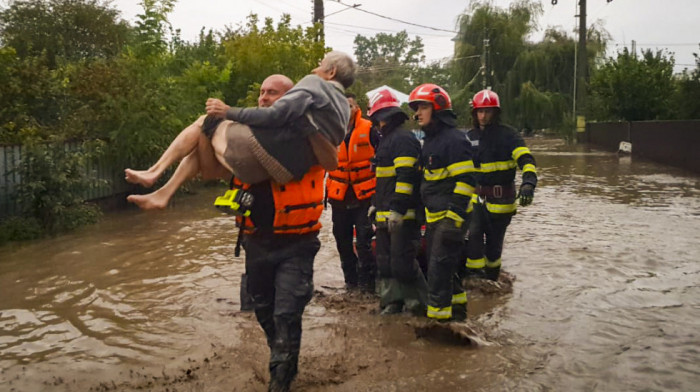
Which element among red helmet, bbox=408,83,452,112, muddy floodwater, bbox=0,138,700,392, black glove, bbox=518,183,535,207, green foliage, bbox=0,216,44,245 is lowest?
muddy floodwater, bbox=0,138,700,392

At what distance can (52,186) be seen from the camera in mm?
10688

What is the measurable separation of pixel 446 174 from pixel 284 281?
2036mm

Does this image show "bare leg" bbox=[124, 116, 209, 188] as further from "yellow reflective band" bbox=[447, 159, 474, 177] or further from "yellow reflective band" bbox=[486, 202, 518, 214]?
"yellow reflective band" bbox=[486, 202, 518, 214]

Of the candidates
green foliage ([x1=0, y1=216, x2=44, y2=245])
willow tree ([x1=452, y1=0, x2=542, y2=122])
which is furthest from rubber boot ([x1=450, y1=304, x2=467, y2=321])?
willow tree ([x1=452, y1=0, x2=542, y2=122])

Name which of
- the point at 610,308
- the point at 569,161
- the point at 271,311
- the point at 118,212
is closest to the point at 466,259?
the point at 610,308

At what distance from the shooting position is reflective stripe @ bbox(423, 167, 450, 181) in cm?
574

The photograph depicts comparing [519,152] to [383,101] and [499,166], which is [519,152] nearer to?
[499,166]

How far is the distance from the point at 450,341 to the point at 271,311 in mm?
1597

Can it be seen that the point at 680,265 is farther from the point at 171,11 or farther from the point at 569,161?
the point at 569,161

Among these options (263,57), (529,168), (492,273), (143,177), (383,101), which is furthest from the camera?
(263,57)

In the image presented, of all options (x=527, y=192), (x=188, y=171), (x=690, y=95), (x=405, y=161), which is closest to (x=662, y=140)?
(x=690, y=95)

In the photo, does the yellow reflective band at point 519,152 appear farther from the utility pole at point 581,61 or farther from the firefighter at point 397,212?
the utility pole at point 581,61

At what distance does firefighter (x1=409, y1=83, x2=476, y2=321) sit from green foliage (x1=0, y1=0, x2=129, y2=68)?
84.0 ft

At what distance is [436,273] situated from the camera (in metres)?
5.71
